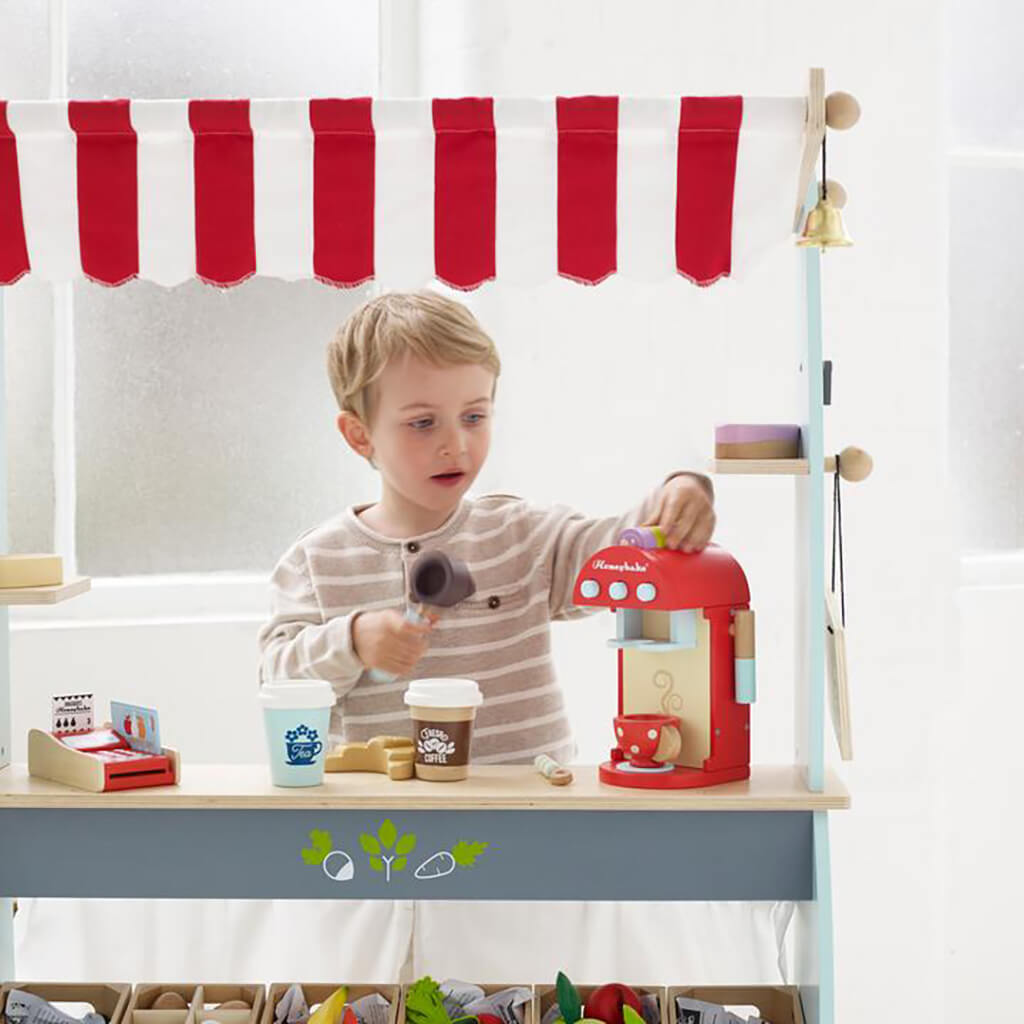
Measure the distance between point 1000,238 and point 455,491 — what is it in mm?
1684

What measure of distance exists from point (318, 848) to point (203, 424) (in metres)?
1.39

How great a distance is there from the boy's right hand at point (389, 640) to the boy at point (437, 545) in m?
0.11

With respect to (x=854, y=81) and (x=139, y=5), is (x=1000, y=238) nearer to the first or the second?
(x=854, y=81)

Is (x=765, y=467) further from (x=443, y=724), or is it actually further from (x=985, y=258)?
(x=985, y=258)

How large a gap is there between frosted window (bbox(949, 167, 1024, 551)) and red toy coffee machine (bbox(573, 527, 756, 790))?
1.58m

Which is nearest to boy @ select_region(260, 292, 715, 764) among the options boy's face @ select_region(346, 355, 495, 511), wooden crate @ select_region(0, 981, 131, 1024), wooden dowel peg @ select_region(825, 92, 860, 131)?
boy's face @ select_region(346, 355, 495, 511)

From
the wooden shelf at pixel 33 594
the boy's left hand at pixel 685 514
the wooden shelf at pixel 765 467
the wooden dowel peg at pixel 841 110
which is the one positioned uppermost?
the wooden dowel peg at pixel 841 110

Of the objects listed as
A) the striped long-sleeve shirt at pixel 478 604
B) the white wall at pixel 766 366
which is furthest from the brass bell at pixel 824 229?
the white wall at pixel 766 366

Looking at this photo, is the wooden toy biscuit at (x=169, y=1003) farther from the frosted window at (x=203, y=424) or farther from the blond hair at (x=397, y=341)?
the frosted window at (x=203, y=424)

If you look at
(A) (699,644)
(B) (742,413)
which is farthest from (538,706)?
(B) (742,413)

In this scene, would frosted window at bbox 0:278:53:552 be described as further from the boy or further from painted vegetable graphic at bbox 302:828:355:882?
painted vegetable graphic at bbox 302:828:355:882

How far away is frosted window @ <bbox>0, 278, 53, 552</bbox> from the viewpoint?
2982 mm

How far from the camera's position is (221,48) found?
9.91 ft

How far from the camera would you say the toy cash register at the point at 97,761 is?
6.16ft
